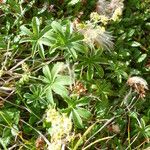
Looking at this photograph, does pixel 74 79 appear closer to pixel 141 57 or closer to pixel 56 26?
pixel 56 26

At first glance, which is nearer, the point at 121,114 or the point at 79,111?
the point at 79,111

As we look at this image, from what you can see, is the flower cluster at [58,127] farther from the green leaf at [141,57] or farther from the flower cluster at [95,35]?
the green leaf at [141,57]

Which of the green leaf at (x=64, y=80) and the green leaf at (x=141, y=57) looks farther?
the green leaf at (x=141, y=57)

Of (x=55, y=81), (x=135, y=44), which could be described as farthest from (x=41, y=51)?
(x=135, y=44)

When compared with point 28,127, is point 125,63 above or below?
above

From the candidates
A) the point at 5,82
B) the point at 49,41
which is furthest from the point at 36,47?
the point at 5,82

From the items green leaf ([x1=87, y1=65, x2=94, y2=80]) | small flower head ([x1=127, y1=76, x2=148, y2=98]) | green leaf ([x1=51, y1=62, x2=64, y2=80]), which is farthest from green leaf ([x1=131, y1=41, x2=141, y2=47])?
green leaf ([x1=51, y1=62, x2=64, y2=80])

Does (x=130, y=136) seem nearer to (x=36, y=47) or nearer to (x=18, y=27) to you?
(x=36, y=47)

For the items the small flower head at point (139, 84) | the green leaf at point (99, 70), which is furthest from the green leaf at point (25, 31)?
the small flower head at point (139, 84)
